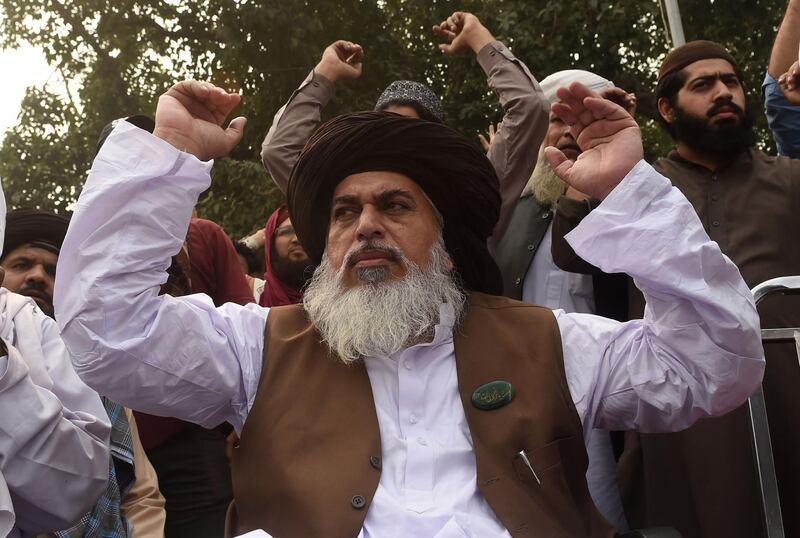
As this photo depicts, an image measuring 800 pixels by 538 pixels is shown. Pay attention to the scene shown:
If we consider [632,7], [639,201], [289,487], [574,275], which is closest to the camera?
[289,487]

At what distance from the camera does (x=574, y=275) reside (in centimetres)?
400

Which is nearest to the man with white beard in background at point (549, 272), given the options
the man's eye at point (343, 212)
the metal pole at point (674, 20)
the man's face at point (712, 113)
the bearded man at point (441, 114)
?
the bearded man at point (441, 114)

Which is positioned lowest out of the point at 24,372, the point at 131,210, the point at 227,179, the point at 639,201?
the point at 227,179

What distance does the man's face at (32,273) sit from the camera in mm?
3768

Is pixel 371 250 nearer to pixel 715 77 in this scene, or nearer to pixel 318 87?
pixel 318 87

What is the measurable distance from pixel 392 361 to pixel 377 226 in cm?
45

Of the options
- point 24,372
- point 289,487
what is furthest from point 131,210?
point 289,487

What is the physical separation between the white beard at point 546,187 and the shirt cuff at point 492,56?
0.51m

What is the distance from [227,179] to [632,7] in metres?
4.93

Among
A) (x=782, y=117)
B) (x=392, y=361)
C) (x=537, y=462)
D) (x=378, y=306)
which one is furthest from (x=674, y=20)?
(x=537, y=462)

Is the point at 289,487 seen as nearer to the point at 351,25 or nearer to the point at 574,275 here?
the point at 574,275

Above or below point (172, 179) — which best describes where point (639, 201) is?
below

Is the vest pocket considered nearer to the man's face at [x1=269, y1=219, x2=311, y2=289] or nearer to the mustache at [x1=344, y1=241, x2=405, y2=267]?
the mustache at [x1=344, y1=241, x2=405, y2=267]

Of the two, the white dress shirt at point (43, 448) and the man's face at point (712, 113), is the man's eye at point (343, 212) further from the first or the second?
the man's face at point (712, 113)
